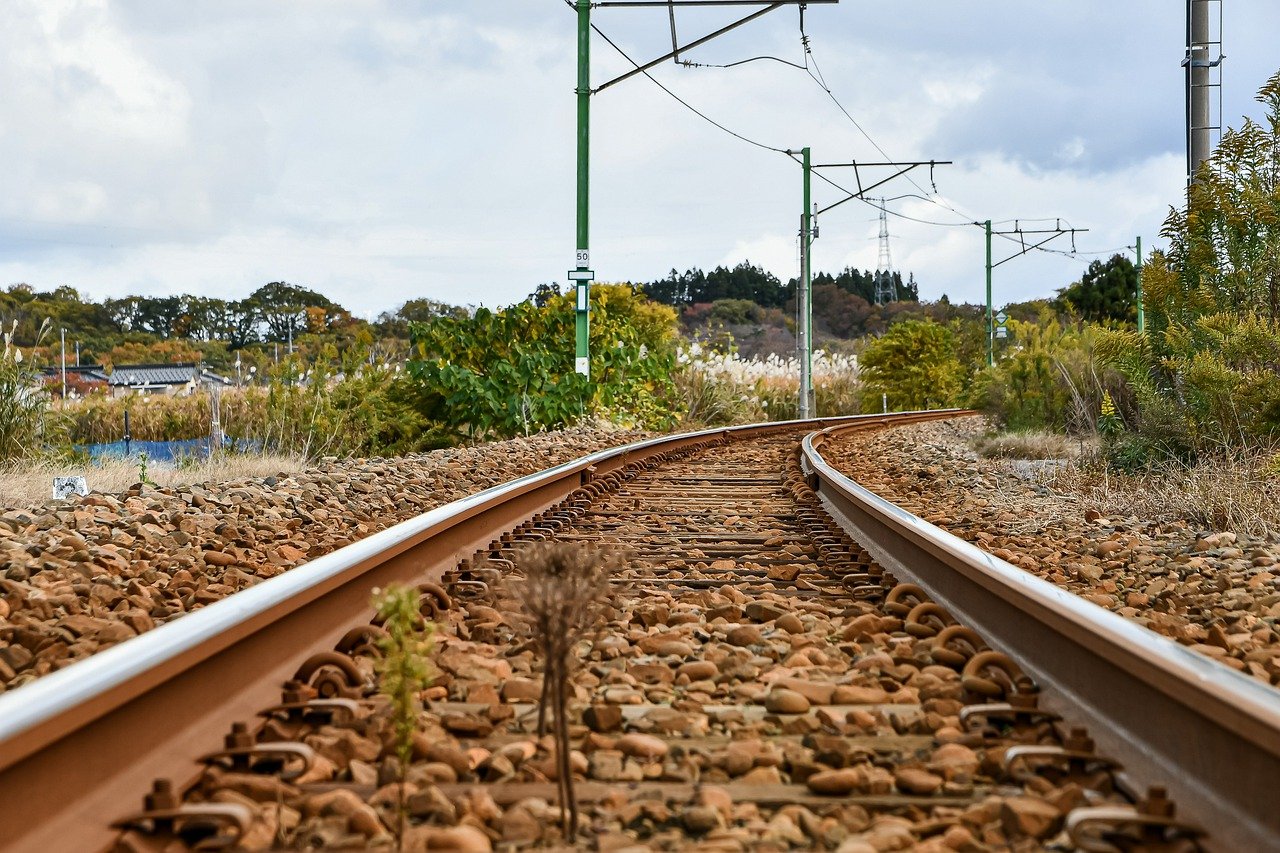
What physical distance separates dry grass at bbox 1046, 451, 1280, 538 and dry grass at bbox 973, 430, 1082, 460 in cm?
319

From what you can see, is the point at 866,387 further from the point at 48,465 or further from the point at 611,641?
the point at 611,641

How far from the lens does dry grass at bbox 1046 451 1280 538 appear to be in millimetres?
5918

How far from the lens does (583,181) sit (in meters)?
15.9

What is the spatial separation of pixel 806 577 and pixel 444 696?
210cm

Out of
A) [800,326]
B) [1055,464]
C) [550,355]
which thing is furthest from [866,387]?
[1055,464]

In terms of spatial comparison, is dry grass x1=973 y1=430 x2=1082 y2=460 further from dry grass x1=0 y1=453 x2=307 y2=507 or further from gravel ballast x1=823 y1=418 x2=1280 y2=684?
dry grass x1=0 y1=453 x2=307 y2=507

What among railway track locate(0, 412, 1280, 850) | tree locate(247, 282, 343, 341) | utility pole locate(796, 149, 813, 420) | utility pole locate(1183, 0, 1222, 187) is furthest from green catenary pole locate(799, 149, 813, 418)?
tree locate(247, 282, 343, 341)

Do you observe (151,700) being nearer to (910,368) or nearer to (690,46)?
(690,46)

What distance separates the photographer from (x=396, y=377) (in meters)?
14.2

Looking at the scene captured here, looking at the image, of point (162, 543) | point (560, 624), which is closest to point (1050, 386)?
point (162, 543)

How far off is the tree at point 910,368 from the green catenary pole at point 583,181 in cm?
1789

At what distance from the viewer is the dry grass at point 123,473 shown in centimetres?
707

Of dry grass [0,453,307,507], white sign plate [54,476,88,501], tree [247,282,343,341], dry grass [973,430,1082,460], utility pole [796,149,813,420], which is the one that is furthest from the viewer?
tree [247,282,343,341]

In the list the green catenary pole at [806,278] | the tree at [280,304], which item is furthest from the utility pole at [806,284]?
the tree at [280,304]
